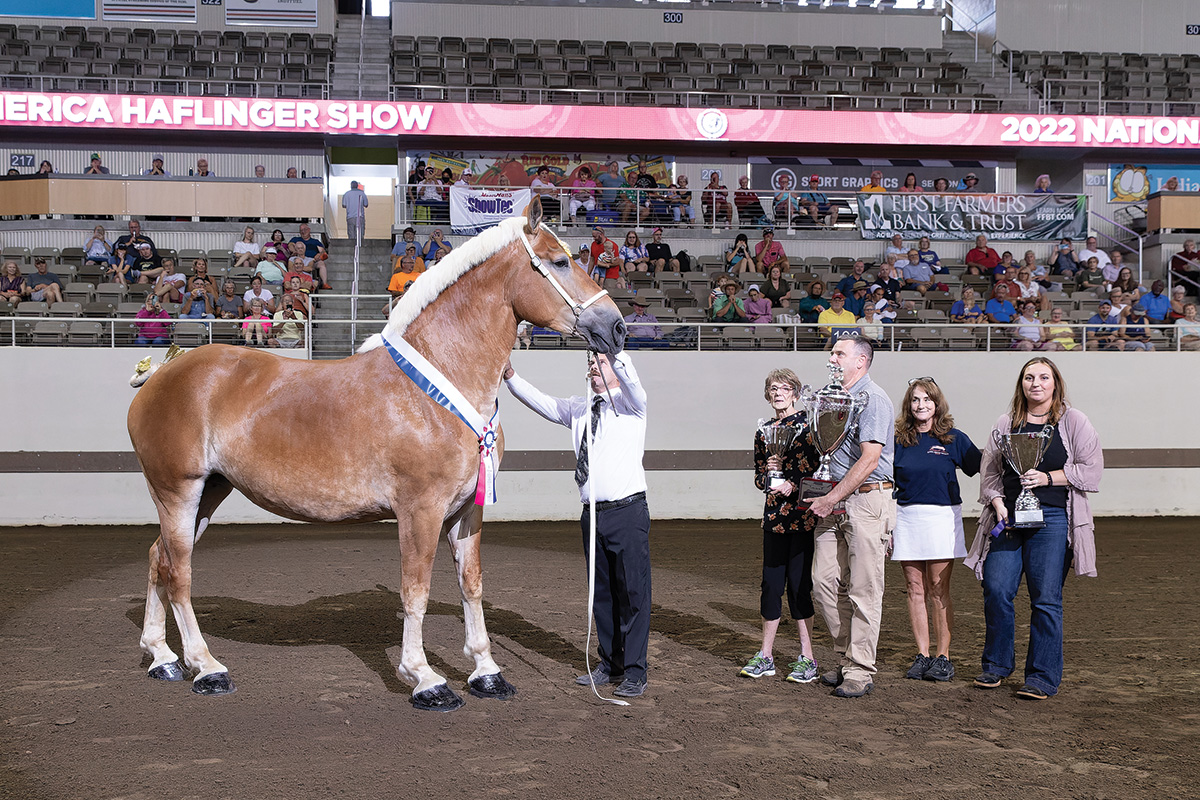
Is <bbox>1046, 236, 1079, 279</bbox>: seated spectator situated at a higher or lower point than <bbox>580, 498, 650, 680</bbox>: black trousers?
higher

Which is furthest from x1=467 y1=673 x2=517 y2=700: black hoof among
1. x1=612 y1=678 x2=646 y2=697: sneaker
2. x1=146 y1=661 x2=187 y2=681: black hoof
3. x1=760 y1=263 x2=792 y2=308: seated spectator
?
x1=760 y1=263 x2=792 y2=308: seated spectator

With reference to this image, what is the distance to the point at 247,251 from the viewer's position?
16.5 m

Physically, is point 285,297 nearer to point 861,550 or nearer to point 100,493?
point 100,493

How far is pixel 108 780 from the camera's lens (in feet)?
13.2

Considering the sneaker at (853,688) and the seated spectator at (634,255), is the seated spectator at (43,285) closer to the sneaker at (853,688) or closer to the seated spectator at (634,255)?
the seated spectator at (634,255)

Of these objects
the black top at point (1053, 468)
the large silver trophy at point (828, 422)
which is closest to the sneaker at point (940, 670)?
the black top at point (1053, 468)

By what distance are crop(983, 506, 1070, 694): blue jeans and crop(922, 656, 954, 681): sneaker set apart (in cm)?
21

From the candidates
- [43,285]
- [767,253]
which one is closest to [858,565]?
[767,253]

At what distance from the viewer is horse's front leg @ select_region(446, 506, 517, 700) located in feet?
17.0

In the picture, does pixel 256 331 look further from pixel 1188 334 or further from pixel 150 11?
pixel 150 11

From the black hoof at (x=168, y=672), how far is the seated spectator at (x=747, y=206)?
15000 millimetres

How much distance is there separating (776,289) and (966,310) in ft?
9.89

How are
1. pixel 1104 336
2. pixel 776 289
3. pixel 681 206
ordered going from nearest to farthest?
1. pixel 1104 336
2. pixel 776 289
3. pixel 681 206

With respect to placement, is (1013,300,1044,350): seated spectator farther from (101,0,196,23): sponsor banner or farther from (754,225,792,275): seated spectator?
(101,0,196,23): sponsor banner
